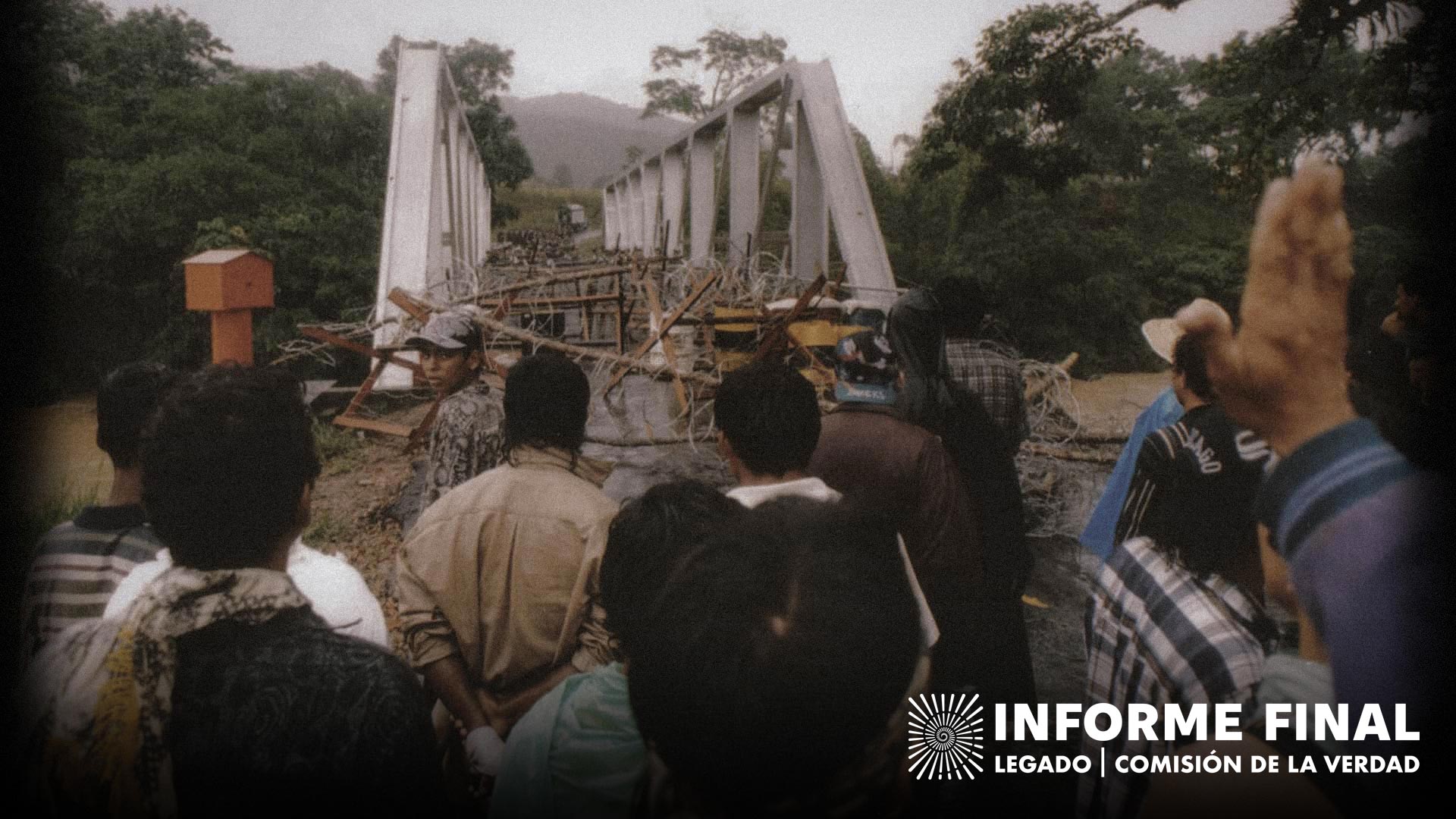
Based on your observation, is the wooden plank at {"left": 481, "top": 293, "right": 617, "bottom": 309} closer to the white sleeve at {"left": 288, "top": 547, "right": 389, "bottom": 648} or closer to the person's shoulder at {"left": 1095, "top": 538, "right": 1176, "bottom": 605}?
the white sleeve at {"left": 288, "top": 547, "right": 389, "bottom": 648}

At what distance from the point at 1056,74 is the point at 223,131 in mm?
13467

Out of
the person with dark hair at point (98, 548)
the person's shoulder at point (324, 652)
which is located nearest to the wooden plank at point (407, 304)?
the person with dark hair at point (98, 548)

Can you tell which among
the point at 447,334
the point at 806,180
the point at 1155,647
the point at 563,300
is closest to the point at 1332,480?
the point at 1155,647

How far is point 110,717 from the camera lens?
1.16 meters

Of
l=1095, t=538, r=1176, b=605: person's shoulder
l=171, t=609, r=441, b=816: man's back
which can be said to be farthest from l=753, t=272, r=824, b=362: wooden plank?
l=171, t=609, r=441, b=816: man's back

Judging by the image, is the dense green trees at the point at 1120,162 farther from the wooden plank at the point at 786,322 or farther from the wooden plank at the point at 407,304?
the wooden plank at the point at 407,304

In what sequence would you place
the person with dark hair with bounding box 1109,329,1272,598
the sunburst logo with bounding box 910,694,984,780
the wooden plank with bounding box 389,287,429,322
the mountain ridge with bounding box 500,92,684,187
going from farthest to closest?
1. the mountain ridge with bounding box 500,92,684,187
2. the wooden plank with bounding box 389,287,429,322
3. the person with dark hair with bounding box 1109,329,1272,598
4. the sunburst logo with bounding box 910,694,984,780

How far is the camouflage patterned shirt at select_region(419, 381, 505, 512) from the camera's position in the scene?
2.83m

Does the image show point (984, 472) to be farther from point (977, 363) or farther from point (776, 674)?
point (776, 674)

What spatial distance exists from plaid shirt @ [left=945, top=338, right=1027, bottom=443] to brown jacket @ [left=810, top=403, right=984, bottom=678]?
67 cm

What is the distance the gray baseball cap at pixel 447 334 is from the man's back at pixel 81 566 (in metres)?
1.13

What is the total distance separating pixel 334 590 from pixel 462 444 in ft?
3.65

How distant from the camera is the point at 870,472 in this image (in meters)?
2.52

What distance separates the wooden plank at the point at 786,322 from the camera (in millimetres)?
4871
